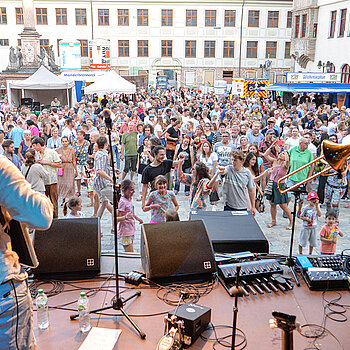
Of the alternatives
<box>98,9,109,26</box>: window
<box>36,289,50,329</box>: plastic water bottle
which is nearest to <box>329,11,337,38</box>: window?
<box>98,9,109,26</box>: window

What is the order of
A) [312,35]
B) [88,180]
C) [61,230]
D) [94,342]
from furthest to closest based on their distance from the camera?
[312,35] → [88,180] → [61,230] → [94,342]

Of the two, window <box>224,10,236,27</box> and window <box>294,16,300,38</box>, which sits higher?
window <box>224,10,236,27</box>

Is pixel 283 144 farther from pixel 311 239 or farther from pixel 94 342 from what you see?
pixel 94 342

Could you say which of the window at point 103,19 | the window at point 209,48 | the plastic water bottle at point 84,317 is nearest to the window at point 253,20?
the window at point 209,48

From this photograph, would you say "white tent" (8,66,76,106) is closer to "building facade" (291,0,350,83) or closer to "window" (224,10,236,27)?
"building facade" (291,0,350,83)

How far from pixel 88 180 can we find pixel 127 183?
2.83 meters

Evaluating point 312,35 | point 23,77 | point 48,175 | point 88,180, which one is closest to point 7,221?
point 48,175

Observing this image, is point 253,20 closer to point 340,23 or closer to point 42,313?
point 340,23

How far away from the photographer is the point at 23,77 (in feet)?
77.6

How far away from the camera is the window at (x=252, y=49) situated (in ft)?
A: 146

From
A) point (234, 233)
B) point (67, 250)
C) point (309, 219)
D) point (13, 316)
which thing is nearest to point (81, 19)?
point (309, 219)

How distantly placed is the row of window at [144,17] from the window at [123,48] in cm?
188

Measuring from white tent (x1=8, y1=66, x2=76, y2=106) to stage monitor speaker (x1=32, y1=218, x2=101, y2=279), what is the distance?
15663 mm

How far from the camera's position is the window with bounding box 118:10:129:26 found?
43.3 m
